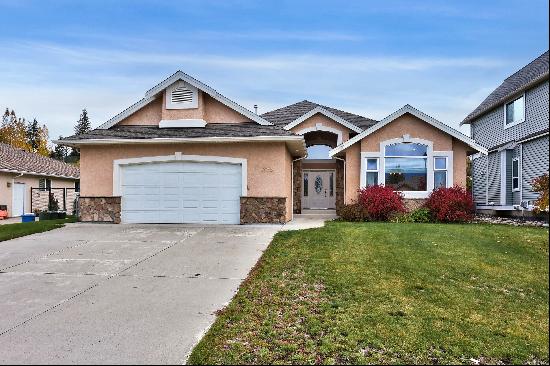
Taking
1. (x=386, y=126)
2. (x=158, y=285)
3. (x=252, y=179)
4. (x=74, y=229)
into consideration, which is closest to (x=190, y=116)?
(x=252, y=179)

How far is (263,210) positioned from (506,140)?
749cm

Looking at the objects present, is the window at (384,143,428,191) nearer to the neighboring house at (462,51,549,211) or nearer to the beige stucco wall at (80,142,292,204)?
the neighboring house at (462,51,549,211)

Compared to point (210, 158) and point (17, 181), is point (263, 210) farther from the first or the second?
point (17, 181)

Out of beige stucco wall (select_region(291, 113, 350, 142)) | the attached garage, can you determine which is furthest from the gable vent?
beige stucco wall (select_region(291, 113, 350, 142))

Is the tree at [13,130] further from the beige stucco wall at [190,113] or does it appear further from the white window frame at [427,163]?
the white window frame at [427,163]

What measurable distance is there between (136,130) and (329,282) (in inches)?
428

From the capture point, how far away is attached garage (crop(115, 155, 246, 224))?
47.1 ft

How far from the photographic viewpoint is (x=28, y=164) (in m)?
25.6

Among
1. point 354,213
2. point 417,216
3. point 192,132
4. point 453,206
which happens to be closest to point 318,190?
point 354,213

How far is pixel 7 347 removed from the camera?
4250 mm

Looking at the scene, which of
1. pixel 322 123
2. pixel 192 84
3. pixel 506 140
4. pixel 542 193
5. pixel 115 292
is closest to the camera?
pixel 542 193

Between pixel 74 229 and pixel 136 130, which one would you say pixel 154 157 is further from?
pixel 74 229

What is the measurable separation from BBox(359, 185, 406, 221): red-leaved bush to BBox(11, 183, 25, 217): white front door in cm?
1948

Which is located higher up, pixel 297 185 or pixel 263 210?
pixel 297 185
